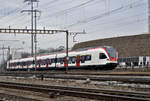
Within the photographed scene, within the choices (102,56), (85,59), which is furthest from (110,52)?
(85,59)

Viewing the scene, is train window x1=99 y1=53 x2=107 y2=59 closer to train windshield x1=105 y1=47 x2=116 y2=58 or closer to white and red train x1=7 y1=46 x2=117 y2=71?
white and red train x1=7 y1=46 x2=117 y2=71

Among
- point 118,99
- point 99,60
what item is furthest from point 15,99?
point 99,60

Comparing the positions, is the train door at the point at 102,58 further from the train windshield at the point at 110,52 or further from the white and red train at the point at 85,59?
the train windshield at the point at 110,52

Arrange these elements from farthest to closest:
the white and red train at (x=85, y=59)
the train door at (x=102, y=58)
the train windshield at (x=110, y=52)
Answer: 1. the train windshield at (x=110, y=52)
2. the white and red train at (x=85, y=59)
3. the train door at (x=102, y=58)

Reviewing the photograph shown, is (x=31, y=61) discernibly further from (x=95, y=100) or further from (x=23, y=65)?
(x=95, y=100)

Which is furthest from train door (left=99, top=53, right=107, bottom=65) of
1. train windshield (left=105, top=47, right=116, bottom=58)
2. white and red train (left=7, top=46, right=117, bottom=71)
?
train windshield (left=105, top=47, right=116, bottom=58)

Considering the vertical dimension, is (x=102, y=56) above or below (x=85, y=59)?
above

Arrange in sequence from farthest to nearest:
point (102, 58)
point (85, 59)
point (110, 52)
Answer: point (85, 59) → point (110, 52) → point (102, 58)

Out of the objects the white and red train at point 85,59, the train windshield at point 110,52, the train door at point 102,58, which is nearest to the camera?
the train door at point 102,58

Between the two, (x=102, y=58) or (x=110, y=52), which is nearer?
(x=102, y=58)

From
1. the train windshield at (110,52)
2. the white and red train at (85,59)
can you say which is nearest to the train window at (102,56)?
the white and red train at (85,59)

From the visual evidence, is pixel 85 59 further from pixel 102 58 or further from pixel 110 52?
pixel 110 52

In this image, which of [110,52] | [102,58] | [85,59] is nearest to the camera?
[102,58]

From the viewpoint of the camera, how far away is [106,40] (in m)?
63.4
